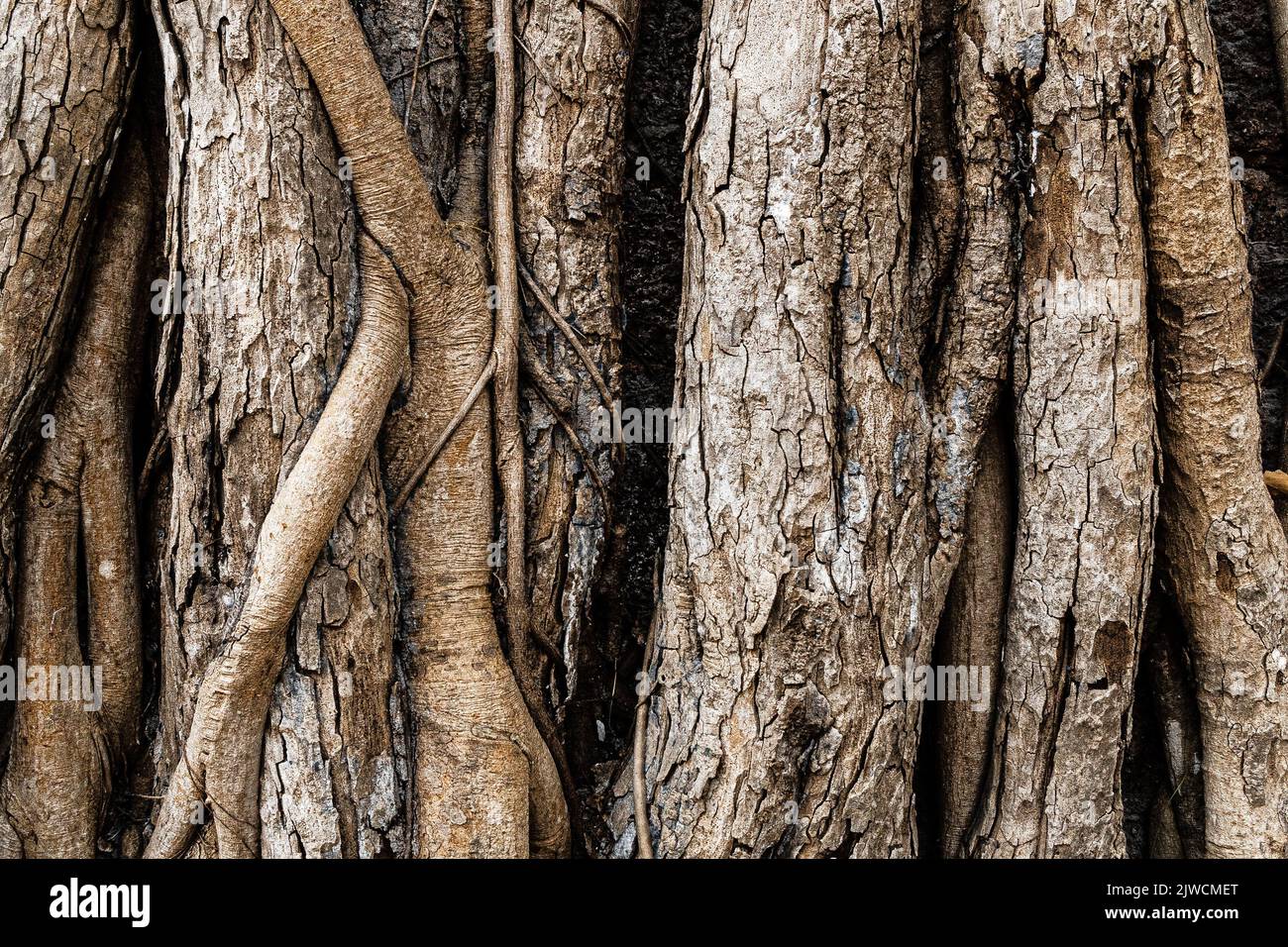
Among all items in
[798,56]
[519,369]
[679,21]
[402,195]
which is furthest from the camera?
[679,21]

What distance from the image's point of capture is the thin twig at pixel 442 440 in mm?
Answer: 2359

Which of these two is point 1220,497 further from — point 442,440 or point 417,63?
point 417,63

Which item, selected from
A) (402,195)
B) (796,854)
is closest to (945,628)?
(796,854)

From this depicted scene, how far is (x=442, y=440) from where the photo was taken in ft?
7.75

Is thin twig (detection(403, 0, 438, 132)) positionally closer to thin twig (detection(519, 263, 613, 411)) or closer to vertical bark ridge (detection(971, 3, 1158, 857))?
thin twig (detection(519, 263, 613, 411))

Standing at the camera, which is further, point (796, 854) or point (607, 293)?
point (607, 293)

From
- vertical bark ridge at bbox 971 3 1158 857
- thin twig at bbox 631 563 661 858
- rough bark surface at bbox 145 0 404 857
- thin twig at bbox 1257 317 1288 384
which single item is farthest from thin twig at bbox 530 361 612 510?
thin twig at bbox 1257 317 1288 384

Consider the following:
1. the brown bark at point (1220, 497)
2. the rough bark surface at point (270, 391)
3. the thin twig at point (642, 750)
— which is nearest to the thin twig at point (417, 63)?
the rough bark surface at point (270, 391)

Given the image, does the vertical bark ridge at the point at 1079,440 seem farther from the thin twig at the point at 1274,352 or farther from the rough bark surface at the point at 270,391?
the rough bark surface at the point at 270,391

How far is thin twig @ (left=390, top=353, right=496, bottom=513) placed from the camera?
7.74ft

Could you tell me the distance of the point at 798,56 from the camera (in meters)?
2.15

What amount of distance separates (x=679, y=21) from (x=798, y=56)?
719 millimetres

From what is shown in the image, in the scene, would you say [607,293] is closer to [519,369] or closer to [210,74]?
[519,369]

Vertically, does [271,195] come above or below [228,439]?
above
